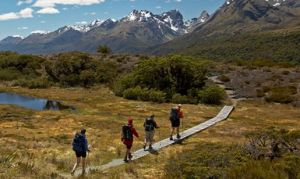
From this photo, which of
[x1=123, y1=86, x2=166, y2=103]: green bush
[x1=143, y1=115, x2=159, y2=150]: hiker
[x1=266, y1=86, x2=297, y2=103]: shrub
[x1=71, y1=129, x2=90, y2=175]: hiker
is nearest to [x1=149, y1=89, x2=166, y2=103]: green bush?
[x1=123, y1=86, x2=166, y2=103]: green bush

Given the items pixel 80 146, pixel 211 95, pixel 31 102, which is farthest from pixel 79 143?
pixel 31 102

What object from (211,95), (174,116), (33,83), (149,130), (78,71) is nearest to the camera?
(149,130)

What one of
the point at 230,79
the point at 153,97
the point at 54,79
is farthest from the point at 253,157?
the point at 54,79

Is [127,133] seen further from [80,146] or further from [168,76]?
[168,76]

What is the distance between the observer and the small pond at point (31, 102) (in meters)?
49.6

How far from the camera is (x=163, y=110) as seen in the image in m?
46.8

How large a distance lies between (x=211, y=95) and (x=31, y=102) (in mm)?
20959

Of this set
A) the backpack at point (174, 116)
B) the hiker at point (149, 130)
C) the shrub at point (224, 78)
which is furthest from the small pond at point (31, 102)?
the shrub at point (224, 78)

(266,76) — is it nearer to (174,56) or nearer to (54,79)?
(174,56)

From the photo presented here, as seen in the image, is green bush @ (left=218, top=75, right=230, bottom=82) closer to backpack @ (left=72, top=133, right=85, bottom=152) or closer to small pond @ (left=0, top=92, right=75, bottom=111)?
small pond @ (left=0, top=92, right=75, bottom=111)

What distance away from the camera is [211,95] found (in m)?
53.3

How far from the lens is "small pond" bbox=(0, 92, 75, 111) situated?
49.6m

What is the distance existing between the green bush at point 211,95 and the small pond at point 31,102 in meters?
15.3

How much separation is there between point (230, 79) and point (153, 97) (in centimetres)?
2041
